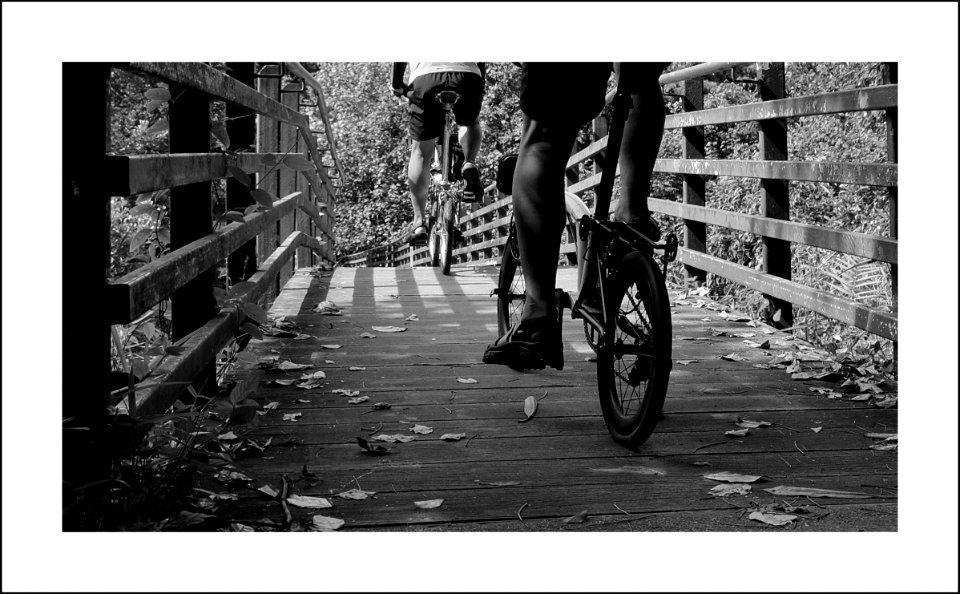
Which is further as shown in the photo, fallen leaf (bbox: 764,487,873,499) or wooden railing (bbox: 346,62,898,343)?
wooden railing (bbox: 346,62,898,343)

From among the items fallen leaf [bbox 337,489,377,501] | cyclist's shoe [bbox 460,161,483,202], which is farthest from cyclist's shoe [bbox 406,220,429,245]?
fallen leaf [bbox 337,489,377,501]

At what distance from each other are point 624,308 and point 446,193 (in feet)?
15.0

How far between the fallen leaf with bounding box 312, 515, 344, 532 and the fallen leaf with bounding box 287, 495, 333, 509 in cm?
9

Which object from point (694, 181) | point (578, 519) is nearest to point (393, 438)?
point (578, 519)

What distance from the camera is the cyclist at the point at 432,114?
6.40 metres

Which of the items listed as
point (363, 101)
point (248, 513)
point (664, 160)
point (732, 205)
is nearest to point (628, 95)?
point (248, 513)

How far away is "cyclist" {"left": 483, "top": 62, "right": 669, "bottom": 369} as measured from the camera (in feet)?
9.33

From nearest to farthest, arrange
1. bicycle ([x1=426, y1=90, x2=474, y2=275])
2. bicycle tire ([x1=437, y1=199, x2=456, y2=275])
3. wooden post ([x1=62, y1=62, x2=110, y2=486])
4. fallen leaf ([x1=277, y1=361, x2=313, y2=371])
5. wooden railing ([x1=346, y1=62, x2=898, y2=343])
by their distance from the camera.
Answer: wooden post ([x1=62, y1=62, x2=110, y2=486]) < wooden railing ([x1=346, y1=62, x2=898, y2=343]) < fallen leaf ([x1=277, y1=361, x2=313, y2=371]) < bicycle ([x1=426, y1=90, x2=474, y2=275]) < bicycle tire ([x1=437, y1=199, x2=456, y2=275])

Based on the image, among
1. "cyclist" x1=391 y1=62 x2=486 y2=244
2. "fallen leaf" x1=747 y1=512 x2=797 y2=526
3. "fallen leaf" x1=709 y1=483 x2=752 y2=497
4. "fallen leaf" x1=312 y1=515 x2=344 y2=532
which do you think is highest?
"cyclist" x1=391 y1=62 x2=486 y2=244

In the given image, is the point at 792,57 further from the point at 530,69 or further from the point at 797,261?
the point at 797,261

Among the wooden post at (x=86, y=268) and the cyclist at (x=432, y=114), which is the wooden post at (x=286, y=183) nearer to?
the cyclist at (x=432, y=114)

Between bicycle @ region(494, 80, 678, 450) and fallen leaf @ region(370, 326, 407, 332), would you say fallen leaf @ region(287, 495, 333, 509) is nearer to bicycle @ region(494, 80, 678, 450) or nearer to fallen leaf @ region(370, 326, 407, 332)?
bicycle @ region(494, 80, 678, 450)

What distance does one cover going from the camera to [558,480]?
8.73ft
